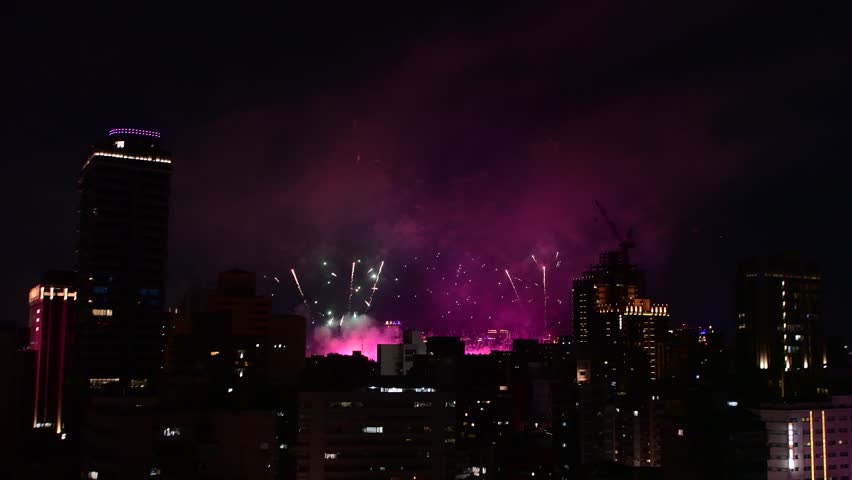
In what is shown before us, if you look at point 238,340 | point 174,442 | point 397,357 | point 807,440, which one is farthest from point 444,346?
point 174,442

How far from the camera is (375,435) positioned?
4338cm

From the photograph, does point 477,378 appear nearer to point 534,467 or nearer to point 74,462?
point 534,467

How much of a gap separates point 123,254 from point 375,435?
37940 mm

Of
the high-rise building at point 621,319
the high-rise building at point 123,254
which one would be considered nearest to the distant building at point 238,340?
the high-rise building at point 123,254

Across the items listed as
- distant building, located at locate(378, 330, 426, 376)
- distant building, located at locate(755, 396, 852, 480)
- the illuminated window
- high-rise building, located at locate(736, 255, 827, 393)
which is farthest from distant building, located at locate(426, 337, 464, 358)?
distant building, located at locate(755, 396, 852, 480)

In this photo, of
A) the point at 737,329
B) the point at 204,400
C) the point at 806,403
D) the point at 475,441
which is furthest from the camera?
the point at 737,329

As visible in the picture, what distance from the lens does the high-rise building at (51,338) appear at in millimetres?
61375

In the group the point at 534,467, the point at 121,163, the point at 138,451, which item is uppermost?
the point at 121,163

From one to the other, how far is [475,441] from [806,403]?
22.6m

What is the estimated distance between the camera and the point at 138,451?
109 feet

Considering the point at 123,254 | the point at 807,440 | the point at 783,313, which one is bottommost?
the point at 807,440

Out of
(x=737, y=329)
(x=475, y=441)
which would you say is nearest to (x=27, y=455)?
(x=475, y=441)

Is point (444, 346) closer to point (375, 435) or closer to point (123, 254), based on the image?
point (123, 254)

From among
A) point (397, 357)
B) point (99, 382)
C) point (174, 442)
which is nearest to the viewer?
point (174, 442)
